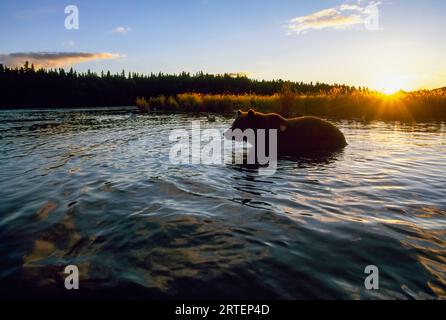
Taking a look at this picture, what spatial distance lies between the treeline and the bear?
6489 centimetres

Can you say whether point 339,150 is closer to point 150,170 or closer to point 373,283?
point 150,170

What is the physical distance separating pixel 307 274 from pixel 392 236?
5.00ft

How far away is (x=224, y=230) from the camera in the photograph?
4242 mm

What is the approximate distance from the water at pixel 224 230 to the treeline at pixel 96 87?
7004cm

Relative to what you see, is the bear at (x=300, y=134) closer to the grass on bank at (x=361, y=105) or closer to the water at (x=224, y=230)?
the water at (x=224, y=230)

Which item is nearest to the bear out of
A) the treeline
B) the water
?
the water

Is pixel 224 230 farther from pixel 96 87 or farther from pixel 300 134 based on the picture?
pixel 96 87

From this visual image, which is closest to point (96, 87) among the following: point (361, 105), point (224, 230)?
point (361, 105)

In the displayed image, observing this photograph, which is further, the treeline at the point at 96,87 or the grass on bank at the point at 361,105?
the treeline at the point at 96,87

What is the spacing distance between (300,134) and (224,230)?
7.26 metres

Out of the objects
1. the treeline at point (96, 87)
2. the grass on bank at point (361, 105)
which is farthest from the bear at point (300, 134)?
the treeline at point (96, 87)

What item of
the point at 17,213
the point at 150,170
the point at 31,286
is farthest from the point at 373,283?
the point at 150,170

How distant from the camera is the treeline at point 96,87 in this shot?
8344 centimetres

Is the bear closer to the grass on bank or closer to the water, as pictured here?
the water
